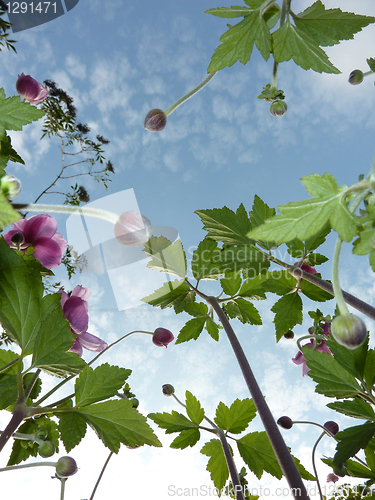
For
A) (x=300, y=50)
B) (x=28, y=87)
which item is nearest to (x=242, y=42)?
(x=300, y=50)

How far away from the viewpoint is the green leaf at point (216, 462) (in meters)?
0.89

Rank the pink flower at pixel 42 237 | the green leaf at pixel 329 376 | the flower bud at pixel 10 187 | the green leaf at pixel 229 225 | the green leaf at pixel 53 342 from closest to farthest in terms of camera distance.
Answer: the flower bud at pixel 10 187, the green leaf at pixel 53 342, the green leaf at pixel 329 376, the pink flower at pixel 42 237, the green leaf at pixel 229 225

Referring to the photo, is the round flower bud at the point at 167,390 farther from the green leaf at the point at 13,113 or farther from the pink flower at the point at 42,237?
the green leaf at the point at 13,113

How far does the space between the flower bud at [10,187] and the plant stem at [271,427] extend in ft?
1.59

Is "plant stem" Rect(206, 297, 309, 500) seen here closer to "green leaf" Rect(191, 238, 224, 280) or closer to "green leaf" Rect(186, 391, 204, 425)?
"green leaf" Rect(191, 238, 224, 280)

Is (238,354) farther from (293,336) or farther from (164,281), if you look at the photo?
(293,336)

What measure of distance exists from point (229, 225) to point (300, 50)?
0.45 meters

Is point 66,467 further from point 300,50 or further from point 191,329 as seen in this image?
Result: point 300,50

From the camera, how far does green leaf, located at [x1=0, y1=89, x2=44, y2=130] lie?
616mm

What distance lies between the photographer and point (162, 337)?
987mm

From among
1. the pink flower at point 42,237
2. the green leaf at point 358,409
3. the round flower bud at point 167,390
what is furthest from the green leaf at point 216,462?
the pink flower at point 42,237

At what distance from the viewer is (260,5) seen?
0.72m

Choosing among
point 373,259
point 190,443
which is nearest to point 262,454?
point 190,443

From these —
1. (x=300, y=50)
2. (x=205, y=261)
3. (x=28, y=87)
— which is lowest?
(x=205, y=261)
